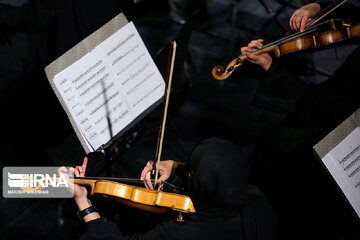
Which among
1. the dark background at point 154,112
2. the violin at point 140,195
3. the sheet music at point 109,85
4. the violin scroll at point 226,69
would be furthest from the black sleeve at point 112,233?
the violin scroll at point 226,69

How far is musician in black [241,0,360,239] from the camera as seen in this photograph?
198cm

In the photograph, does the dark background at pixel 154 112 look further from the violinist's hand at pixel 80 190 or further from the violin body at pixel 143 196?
the violin body at pixel 143 196

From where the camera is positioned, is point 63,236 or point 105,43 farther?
point 63,236

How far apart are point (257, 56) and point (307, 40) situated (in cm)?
28

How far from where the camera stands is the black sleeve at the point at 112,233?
1.61 meters

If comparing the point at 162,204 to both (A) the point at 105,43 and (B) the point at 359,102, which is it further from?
(B) the point at 359,102

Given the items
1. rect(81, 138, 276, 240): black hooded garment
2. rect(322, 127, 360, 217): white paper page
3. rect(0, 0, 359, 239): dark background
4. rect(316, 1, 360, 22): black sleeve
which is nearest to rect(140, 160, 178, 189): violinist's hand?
rect(81, 138, 276, 240): black hooded garment

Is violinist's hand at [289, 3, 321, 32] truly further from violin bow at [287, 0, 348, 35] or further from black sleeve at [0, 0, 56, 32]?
black sleeve at [0, 0, 56, 32]

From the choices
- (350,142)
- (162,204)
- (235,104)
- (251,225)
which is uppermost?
(350,142)

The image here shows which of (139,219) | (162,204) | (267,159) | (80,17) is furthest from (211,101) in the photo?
(162,204)

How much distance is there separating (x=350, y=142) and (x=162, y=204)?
96cm

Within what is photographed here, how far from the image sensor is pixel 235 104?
3260 mm

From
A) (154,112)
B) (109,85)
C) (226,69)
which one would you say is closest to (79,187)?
(109,85)

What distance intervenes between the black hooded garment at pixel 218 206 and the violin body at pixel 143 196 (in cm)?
6
